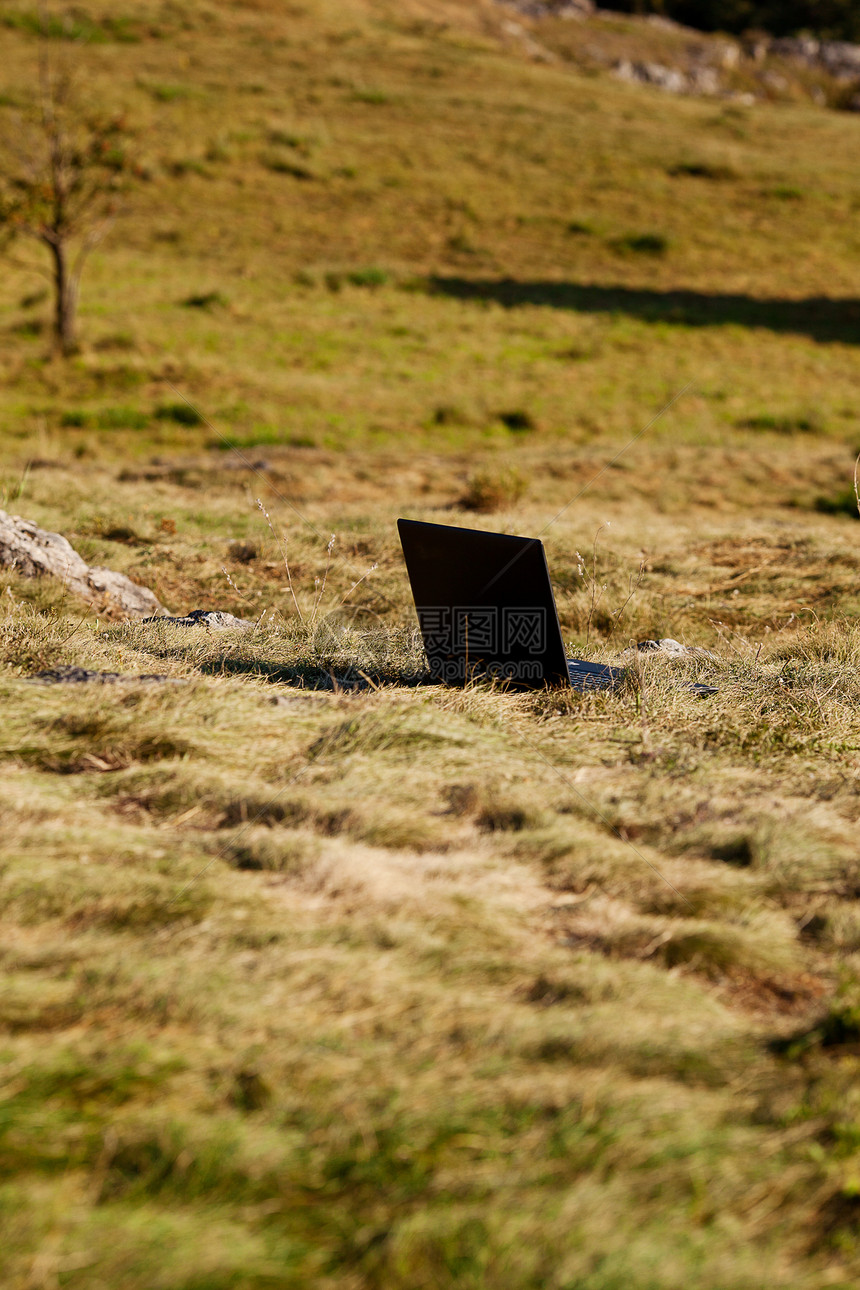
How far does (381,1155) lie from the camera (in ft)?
5.43

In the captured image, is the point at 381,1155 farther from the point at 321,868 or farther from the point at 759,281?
the point at 759,281

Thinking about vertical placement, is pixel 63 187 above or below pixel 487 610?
above

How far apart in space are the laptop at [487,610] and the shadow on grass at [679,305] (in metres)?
20.8

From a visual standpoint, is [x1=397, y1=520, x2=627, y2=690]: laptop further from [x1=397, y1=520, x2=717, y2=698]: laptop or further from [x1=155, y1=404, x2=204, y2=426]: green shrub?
[x1=155, y1=404, x2=204, y2=426]: green shrub

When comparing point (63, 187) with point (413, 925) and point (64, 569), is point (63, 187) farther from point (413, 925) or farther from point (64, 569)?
point (413, 925)

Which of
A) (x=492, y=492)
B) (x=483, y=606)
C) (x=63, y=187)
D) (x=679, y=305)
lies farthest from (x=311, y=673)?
(x=679, y=305)

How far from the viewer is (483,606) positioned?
416cm

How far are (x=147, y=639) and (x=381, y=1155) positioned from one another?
3433 mm

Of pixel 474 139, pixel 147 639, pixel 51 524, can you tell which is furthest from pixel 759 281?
pixel 147 639

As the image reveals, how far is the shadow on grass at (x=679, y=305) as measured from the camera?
23.5m

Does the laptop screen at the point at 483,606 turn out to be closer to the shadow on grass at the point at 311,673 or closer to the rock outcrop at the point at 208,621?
the shadow on grass at the point at 311,673

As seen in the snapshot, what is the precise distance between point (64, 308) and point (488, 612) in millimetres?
16558

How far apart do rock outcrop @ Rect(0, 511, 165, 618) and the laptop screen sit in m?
2.41

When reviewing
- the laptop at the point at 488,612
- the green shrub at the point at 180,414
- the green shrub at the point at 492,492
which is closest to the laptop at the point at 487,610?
the laptop at the point at 488,612
